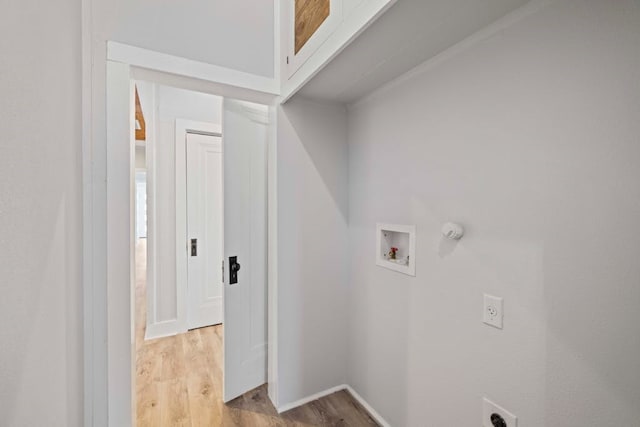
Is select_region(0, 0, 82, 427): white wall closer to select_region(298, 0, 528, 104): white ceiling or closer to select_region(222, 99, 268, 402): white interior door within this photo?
select_region(222, 99, 268, 402): white interior door

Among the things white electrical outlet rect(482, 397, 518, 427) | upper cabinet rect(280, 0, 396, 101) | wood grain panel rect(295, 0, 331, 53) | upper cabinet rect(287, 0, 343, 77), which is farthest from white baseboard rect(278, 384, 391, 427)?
wood grain panel rect(295, 0, 331, 53)

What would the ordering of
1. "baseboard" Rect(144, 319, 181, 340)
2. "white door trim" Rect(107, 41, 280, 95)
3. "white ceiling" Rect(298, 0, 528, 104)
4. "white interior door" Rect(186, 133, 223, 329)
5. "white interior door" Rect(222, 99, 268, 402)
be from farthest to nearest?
"white interior door" Rect(186, 133, 223, 329)
"baseboard" Rect(144, 319, 181, 340)
"white interior door" Rect(222, 99, 268, 402)
"white door trim" Rect(107, 41, 280, 95)
"white ceiling" Rect(298, 0, 528, 104)

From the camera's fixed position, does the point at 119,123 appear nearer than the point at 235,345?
Yes

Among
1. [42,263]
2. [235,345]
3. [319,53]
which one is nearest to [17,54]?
[42,263]

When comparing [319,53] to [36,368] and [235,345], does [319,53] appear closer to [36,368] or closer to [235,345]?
[36,368]

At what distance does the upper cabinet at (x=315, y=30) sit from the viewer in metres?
1.03

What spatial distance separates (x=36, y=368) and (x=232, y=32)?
5.55 feet

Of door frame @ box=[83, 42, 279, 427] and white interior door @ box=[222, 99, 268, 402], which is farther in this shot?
white interior door @ box=[222, 99, 268, 402]

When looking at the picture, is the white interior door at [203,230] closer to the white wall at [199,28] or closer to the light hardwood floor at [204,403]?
the light hardwood floor at [204,403]

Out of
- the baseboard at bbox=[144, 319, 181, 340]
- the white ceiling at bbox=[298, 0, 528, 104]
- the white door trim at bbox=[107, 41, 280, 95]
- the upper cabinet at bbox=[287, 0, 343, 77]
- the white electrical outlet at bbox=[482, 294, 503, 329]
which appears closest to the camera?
the white ceiling at bbox=[298, 0, 528, 104]

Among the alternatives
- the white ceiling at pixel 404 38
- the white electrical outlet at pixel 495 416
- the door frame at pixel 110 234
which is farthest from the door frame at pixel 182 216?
the white electrical outlet at pixel 495 416

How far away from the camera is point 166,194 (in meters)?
2.75

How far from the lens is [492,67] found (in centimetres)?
109

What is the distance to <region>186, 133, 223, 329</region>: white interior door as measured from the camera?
285cm
